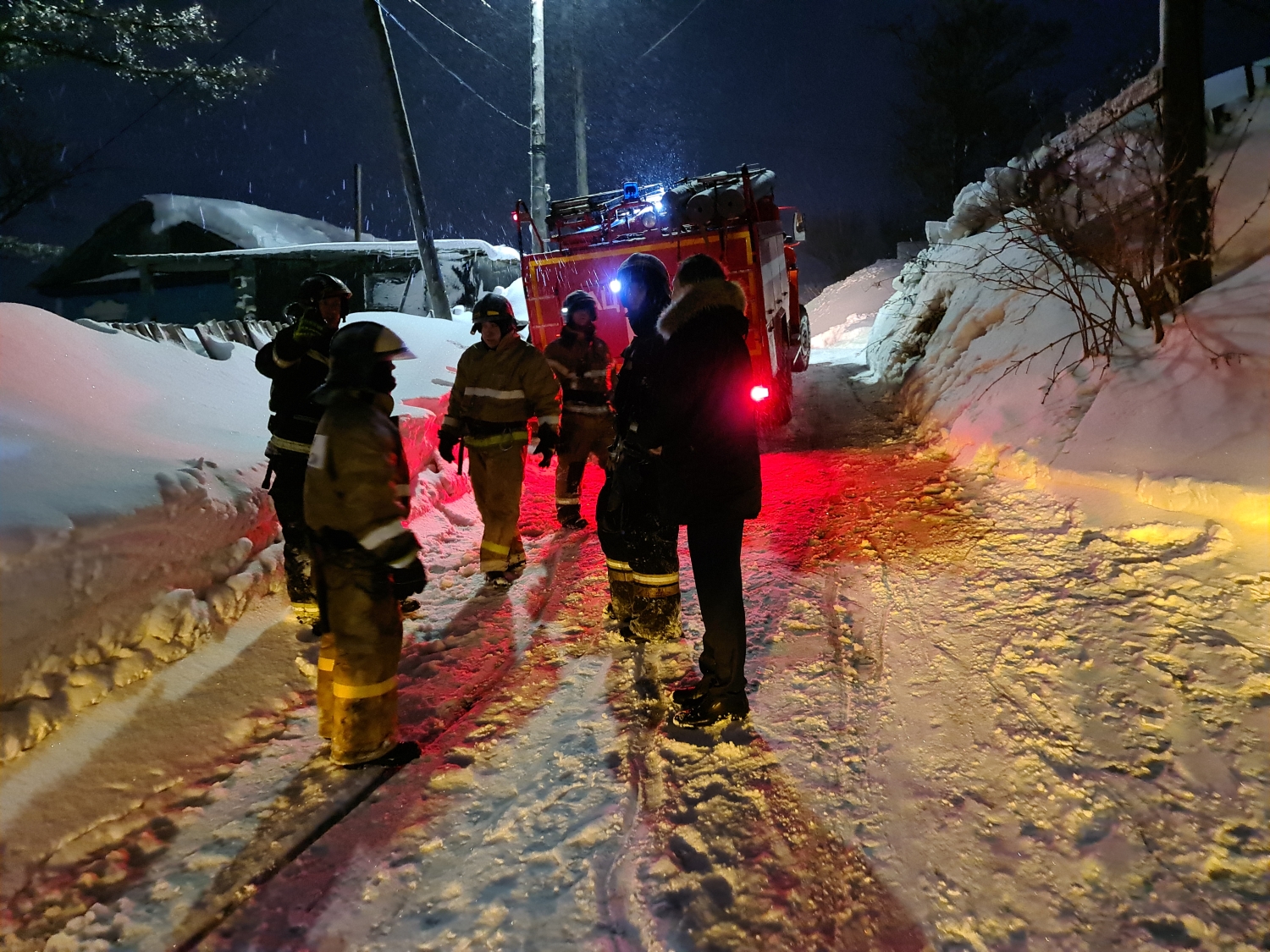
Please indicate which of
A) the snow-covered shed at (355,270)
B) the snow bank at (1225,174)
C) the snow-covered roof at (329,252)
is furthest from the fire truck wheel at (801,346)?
the snow-covered roof at (329,252)

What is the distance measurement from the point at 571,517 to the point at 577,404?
946 millimetres

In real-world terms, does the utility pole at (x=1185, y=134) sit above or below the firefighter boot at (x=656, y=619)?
above

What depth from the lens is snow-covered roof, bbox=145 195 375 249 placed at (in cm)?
2725

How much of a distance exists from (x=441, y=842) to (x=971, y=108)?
2667 centimetres

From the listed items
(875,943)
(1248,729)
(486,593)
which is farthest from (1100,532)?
(486,593)

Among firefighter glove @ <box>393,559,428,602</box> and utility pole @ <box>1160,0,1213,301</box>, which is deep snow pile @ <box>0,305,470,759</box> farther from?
utility pole @ <box>1160,0,1213,301</box>

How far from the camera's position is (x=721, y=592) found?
2938 mm

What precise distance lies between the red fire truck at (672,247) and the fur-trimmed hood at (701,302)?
3.78 metres

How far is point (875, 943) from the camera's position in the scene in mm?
1920

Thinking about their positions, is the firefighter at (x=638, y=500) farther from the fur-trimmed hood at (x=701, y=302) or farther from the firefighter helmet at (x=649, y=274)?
the fur-trimmed hood at (x=701, y=302)

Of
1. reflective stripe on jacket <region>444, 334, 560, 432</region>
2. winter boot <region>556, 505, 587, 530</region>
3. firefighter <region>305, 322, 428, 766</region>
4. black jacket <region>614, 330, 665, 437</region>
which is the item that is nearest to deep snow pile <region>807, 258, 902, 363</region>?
winter boot <region>556, 505, 587, 530</region>

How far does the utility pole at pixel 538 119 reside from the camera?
40.3 ft

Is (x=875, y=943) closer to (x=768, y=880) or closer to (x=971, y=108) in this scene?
(x=768, y=880)

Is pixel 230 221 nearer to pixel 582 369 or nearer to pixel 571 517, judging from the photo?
pixel 582 369
